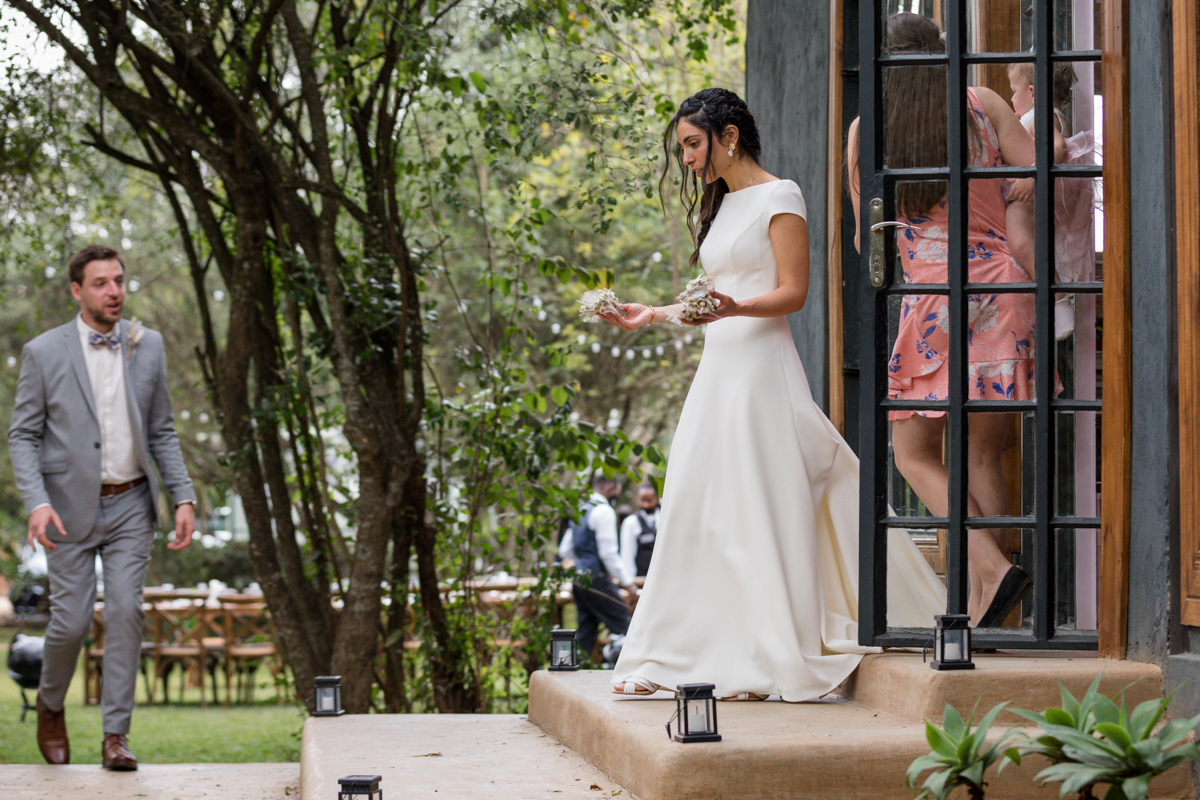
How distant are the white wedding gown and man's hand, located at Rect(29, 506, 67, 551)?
7.10ft

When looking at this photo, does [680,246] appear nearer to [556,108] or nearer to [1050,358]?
[556,108]

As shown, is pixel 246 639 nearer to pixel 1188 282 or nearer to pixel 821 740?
pixel 821 740

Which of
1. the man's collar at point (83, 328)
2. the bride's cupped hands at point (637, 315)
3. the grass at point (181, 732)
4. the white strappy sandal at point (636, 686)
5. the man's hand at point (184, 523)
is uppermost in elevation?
the man's collar at point (83, 328)

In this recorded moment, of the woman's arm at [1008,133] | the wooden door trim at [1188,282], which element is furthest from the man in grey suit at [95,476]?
the wooden door trim at [1188,282]

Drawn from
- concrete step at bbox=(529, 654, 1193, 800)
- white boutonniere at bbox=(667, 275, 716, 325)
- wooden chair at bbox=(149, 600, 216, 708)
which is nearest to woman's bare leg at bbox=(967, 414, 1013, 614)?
concrete step at bbox=(529, 654, 1193, 800)

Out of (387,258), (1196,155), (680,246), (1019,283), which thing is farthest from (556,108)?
(680,246)

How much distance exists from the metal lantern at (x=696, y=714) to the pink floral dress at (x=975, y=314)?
4.01 ft

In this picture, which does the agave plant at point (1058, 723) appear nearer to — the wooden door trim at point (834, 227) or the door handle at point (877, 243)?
the door handle at point (877, 243)

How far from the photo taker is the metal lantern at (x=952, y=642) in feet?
9.20

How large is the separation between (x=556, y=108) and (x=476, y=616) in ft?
8.49

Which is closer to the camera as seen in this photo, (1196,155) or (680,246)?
(1196,155)

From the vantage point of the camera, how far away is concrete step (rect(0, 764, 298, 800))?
3.66 metres

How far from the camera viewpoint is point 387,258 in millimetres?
5504

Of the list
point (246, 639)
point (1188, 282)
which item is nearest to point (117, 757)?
point (1188, 282)
